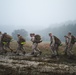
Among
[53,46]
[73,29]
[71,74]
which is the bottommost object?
[71,74]

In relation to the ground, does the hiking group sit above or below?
above

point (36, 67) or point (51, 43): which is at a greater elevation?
point (51, 43)

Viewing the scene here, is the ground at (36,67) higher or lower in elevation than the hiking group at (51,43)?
lower

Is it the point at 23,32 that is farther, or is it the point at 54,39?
the point at 23,32

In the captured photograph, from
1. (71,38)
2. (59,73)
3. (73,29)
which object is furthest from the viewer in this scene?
(73,29)

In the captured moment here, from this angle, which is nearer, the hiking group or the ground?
the ground

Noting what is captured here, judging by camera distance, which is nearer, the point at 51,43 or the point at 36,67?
the point at 36,67

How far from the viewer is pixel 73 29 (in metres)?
111

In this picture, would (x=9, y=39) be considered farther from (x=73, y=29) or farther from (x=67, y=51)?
(x=73, y=29)

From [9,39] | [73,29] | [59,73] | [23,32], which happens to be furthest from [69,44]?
[23,32]

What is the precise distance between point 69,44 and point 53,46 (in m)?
1.80

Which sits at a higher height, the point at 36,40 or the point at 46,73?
the point at 36,40

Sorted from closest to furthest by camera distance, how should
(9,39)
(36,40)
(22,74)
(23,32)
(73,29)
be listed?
(22,74) → (36,40) → (9,39) → (73,29) → (23,32)

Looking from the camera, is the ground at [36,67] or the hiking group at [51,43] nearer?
the ground at [36,67]
